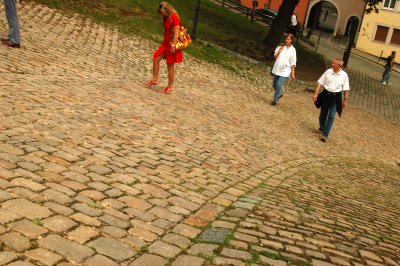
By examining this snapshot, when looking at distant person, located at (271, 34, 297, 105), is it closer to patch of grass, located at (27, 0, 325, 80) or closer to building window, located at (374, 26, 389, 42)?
patch of grass, located at (27, 0, 325, 80)

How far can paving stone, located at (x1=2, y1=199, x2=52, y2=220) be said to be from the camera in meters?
3.70

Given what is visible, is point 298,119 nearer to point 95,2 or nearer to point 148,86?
point 148,86

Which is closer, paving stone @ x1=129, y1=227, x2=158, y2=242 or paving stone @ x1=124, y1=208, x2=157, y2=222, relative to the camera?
paving stone @ x1=129, y1=227, x2=158, y2=242

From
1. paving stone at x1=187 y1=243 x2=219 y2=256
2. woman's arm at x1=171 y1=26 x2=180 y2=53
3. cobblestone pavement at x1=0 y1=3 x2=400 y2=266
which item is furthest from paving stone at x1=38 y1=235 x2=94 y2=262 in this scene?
woman's arm at x1=171 y1=26 x2=180 y2=53

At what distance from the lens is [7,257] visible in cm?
307

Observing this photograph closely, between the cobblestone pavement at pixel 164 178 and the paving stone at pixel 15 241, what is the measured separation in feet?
0.04

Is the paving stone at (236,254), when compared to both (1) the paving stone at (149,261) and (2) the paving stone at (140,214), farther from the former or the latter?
(2) the paving stone at (140,214)

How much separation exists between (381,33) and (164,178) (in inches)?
1894

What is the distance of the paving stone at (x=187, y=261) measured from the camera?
3.50 meters

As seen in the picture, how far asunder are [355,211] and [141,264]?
3.25 metres

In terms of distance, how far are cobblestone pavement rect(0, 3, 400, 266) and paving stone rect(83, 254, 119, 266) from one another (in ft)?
0.04

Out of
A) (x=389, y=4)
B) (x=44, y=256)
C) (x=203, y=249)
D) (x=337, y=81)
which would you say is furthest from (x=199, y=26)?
(x=389, y=4)

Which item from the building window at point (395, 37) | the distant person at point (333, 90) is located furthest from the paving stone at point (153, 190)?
the building window at point (395, 37)

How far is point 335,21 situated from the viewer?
6394 centimetres
